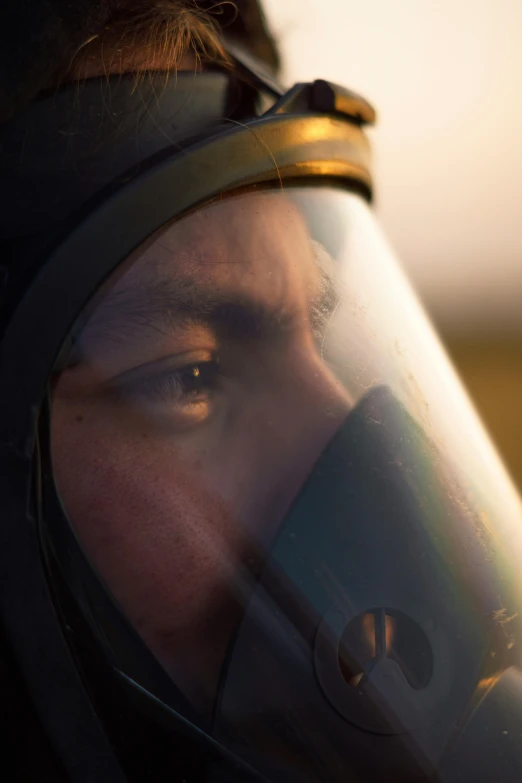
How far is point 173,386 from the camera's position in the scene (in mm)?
946

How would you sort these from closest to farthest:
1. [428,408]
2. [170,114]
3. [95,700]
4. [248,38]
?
[95,700]
[170,114]
[428,408]
[248,38]

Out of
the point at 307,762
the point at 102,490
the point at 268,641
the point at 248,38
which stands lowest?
the point at 307,762

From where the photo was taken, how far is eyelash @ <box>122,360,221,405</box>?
940 mm

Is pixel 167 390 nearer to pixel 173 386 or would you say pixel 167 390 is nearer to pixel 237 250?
pixel 173 386

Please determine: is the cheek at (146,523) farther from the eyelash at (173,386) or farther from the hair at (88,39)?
the hair at (88,39)

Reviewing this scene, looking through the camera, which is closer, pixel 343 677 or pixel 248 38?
pixel 343 677

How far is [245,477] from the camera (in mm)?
928

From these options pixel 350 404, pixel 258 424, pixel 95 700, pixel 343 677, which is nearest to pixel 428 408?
pixel 350 404

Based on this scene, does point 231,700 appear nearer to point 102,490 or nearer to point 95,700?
point 95,700

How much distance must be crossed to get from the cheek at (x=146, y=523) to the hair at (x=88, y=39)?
35 centimetres

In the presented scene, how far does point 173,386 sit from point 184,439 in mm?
60

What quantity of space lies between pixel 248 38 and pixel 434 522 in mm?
834

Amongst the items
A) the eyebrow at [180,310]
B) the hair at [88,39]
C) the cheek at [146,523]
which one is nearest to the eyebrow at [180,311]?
the eyebrow at [180,310]

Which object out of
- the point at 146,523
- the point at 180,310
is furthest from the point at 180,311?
the point at 146,523
